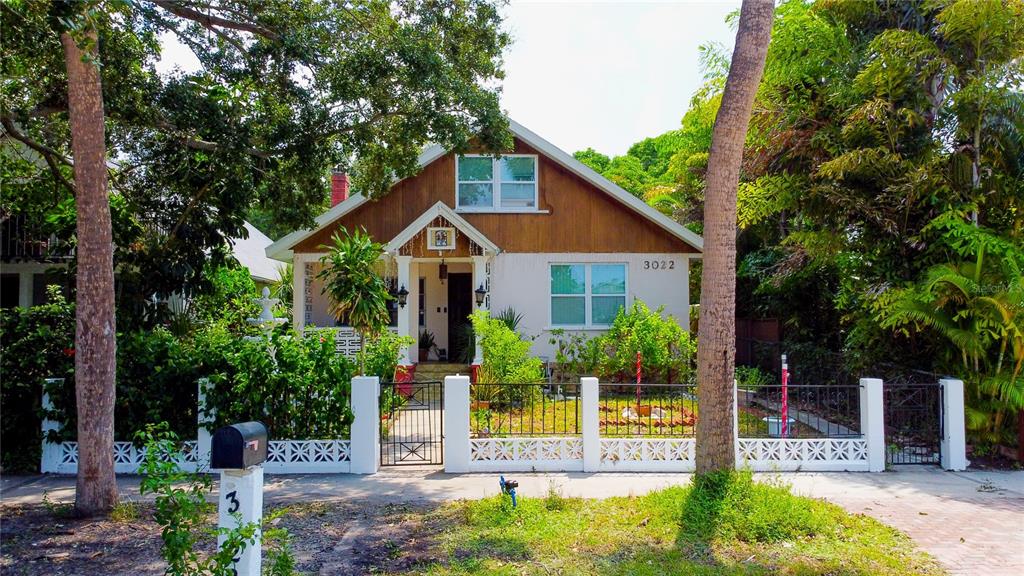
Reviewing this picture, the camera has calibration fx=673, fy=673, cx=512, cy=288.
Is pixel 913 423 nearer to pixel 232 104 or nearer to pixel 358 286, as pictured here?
pixel 358 286

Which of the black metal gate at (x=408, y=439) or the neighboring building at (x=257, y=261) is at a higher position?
the neighboring building at (x=257, y=261)

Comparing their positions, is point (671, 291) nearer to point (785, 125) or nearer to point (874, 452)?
point (785, 125)

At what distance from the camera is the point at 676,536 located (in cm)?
598

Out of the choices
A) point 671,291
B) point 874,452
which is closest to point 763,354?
point 671,291

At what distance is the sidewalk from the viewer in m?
6.40

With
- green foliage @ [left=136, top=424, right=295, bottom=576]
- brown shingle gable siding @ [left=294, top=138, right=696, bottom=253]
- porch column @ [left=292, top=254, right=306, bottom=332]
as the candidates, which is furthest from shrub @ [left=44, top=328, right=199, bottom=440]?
brown shingle gable siding @ [left=294, top=138, right=696, bottom=253]

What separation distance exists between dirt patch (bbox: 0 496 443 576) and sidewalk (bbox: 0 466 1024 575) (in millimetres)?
617

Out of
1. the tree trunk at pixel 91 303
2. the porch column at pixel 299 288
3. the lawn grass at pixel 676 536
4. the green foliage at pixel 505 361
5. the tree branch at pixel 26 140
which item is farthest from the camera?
the porch column at pixel 299 288

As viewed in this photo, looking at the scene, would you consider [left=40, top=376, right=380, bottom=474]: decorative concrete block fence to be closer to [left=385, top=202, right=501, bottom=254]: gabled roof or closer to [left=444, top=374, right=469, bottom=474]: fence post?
[left=444, top=374, right=469, bottom=474]: fence post

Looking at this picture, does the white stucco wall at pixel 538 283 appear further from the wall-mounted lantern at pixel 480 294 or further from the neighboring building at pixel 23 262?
the neighboring building at pixel 23 262

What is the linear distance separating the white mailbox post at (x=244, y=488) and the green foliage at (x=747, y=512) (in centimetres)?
367

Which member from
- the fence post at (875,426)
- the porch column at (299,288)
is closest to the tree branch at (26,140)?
the porch column at (299,288)

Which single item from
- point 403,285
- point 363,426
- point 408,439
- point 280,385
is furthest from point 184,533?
point 403,285

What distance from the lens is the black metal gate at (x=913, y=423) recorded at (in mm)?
9094
